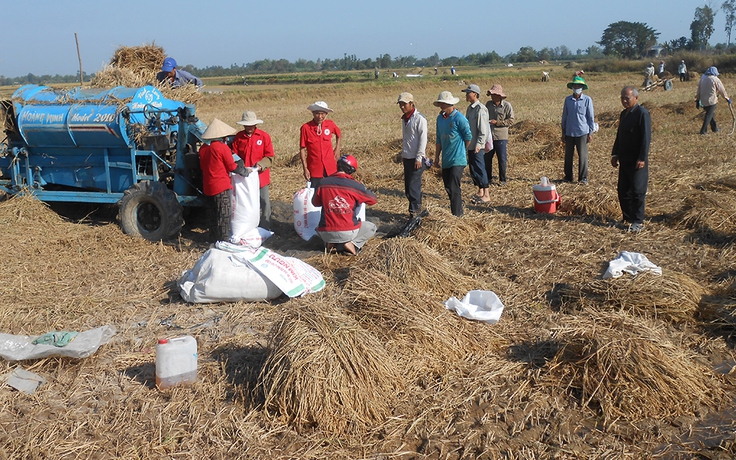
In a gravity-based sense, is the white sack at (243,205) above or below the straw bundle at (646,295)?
above

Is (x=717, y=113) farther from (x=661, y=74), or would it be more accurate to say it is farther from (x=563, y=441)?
(x=661, y=74)

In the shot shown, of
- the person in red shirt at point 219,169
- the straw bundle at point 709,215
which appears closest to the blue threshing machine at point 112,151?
the person in red shirt at point 219,169

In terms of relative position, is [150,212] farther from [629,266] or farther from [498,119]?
[629,266]

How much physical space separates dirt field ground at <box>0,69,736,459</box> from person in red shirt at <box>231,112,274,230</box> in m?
0.61

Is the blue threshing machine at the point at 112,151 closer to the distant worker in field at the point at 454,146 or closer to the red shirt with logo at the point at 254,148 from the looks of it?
the red shirt with logo at the point at 254,148

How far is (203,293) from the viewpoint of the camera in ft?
19.2

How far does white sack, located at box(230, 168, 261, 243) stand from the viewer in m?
7.43

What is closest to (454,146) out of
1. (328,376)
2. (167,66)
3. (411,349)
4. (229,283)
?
(229,283)

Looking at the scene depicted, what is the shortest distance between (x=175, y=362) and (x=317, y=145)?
15.1 feet

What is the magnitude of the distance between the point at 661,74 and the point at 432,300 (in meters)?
40.8

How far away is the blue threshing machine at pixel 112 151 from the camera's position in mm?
8312

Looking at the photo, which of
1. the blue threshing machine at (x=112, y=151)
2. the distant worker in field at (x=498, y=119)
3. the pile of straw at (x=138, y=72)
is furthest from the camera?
the distant worker in field at (x=498, y=119)

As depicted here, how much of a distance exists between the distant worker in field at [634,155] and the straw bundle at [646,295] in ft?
7.19

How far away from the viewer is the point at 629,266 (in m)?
6.07
